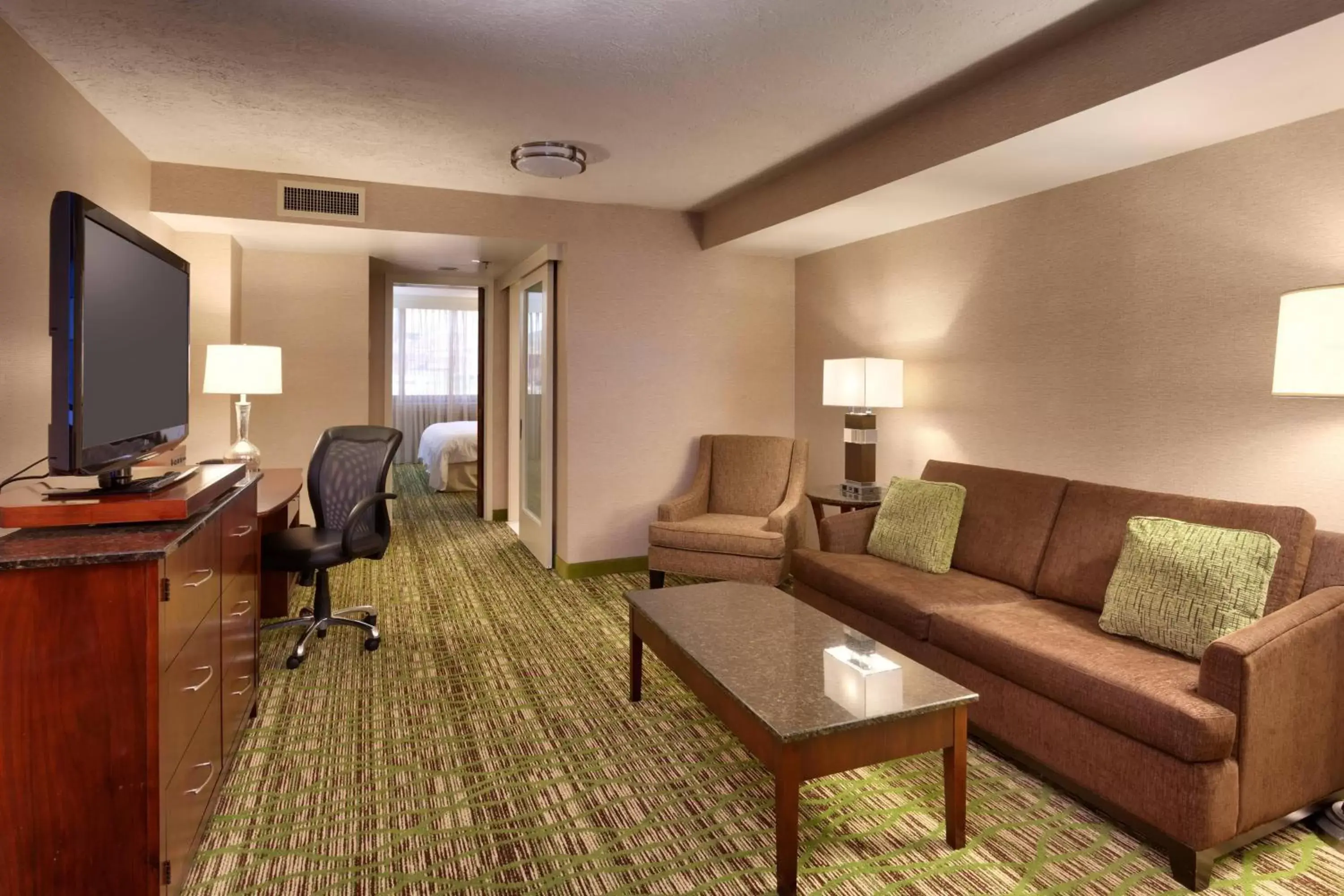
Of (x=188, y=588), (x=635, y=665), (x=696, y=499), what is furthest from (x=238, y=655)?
(x=696, y=499)

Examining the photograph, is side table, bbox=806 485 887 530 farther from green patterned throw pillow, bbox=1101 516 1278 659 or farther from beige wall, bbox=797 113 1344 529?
green patterned throw pillow, bbox=1101 516 1278 659

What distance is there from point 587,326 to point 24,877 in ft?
12.5

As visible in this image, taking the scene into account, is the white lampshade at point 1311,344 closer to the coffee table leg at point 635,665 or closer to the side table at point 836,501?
the side table at point 836,501

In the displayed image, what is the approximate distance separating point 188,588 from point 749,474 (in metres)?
3.51

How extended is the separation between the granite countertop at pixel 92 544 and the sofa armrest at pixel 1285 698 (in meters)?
2.55

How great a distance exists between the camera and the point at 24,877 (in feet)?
4.88

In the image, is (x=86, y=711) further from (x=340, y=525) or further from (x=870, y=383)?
(x=870, y=383)

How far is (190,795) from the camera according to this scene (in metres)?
1.86

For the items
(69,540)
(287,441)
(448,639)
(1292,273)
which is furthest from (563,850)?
(287,441)

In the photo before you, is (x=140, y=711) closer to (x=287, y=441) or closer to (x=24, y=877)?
(x=24, y=877)

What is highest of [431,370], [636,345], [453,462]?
[431,370]

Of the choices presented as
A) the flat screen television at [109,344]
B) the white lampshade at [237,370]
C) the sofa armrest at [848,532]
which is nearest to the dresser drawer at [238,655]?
the flat screen television at [109,344]

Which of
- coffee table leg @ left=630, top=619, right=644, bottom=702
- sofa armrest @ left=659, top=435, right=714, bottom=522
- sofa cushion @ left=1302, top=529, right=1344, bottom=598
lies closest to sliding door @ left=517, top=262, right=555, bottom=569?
sofa armrest @ left=659, top=435, right=714, bottom=522

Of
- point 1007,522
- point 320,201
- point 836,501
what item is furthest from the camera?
point 320,201
